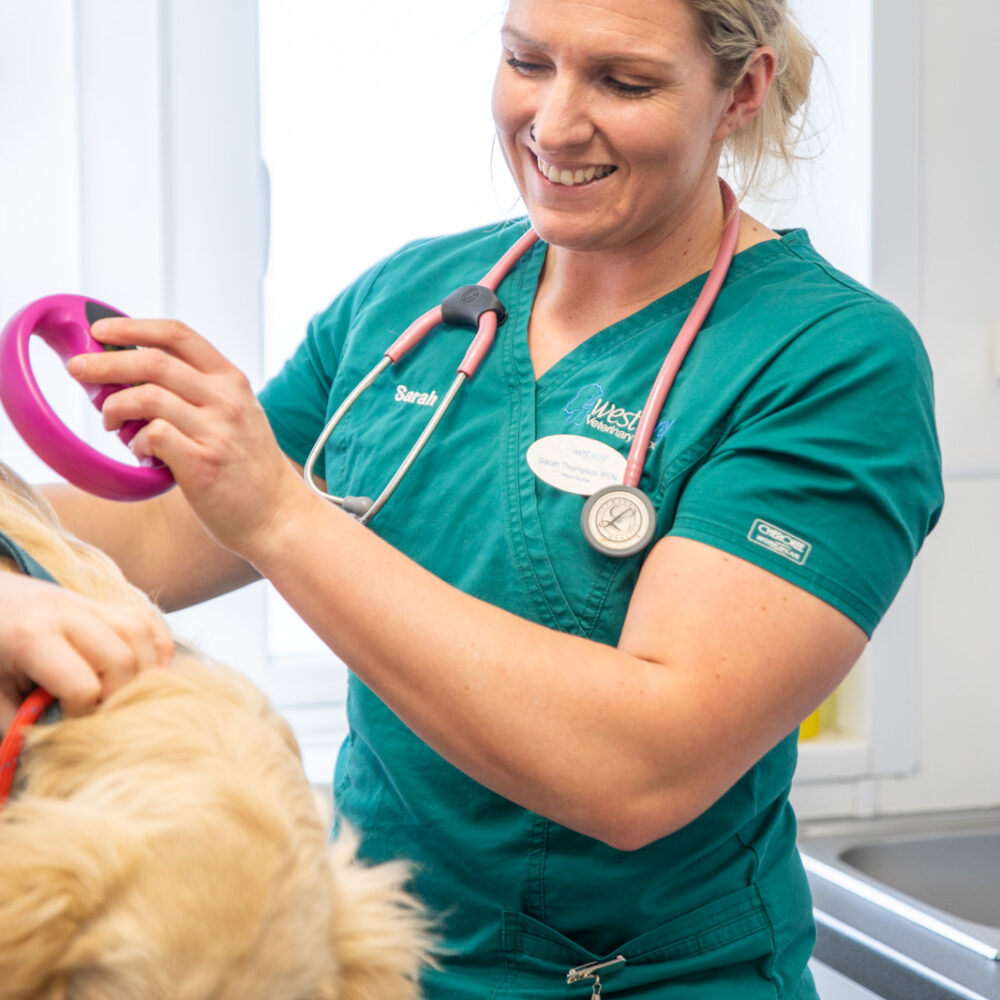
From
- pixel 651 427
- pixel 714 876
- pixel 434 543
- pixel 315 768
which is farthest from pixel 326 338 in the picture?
pixel 315 768

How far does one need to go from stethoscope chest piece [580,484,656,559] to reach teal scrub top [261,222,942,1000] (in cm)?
3

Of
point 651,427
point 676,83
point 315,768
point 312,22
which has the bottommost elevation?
point 315,768

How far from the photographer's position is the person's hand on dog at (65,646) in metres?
0.66

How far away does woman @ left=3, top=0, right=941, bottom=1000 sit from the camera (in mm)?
884

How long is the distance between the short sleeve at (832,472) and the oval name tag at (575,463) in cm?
7

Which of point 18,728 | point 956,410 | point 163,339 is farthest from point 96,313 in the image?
point 956,410

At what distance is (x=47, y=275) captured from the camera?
1854mm

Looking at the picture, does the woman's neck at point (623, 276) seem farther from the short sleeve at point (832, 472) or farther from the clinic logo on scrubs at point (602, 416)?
the short sleeve at point (832, 472)

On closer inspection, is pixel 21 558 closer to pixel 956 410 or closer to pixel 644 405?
pixel 644 405

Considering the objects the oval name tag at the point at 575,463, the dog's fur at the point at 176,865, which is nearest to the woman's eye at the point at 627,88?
the oval name tag at the point at 575,463

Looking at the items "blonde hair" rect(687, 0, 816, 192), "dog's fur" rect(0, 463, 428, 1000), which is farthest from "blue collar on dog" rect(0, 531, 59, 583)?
"blonde hair" rect(687, 0, 816, 192)

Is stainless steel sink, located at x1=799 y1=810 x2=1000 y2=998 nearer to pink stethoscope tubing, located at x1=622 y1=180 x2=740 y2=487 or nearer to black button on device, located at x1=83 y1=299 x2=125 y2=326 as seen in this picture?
pink stethoscope tubing, located at x1=622 y1=180 x2=740 y2=487

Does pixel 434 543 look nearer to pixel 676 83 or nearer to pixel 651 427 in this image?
pixel 651 427

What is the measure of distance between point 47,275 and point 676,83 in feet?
3.80
